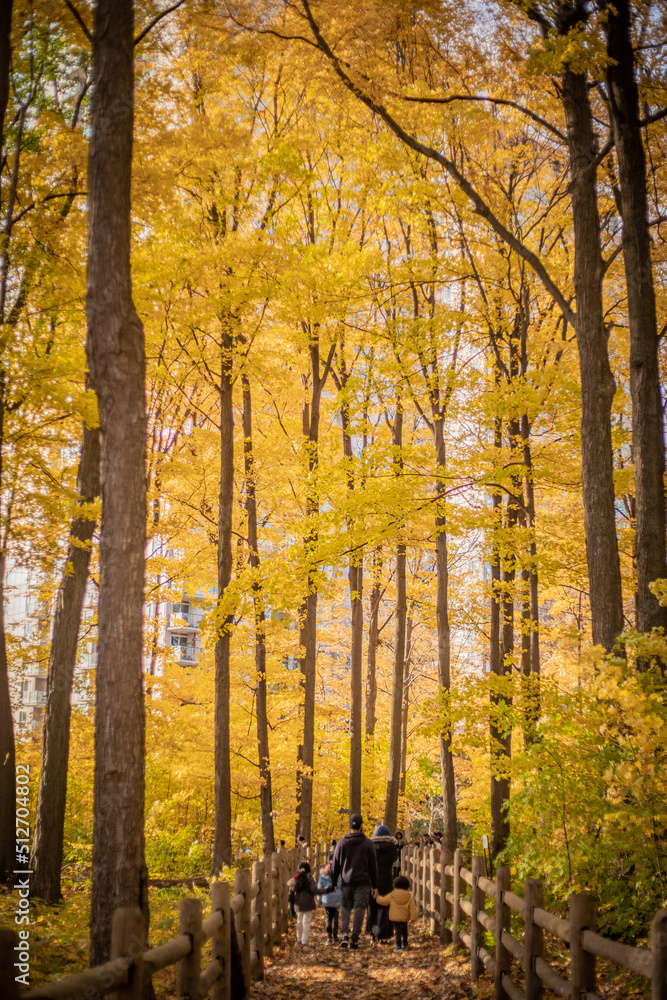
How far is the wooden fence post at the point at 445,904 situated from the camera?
9.36 m

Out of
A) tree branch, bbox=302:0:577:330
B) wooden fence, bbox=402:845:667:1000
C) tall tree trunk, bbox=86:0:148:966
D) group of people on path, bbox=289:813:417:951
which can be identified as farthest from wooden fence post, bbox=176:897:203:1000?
tree branch, bbox=302:0:577:330

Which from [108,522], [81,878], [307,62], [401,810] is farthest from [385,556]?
[401,810]

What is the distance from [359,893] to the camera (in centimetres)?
944

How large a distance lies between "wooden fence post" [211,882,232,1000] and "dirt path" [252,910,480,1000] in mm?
1354

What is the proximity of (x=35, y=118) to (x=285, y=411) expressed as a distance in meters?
11.0

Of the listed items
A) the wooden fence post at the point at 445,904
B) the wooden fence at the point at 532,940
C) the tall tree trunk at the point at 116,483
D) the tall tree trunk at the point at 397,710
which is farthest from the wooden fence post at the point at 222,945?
the tall tree trunk at the point at 397,710

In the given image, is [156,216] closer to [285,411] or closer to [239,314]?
[239,314]

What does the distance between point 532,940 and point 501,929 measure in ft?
3.56

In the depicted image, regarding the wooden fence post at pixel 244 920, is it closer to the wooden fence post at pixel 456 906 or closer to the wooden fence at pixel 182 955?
the wooden fence at pixel 182 955

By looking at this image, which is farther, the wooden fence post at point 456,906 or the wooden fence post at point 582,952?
the wooden fence post at point 456,906

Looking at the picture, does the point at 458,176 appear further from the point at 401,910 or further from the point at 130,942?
the point at 401,910

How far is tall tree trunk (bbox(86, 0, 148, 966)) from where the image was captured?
5.25m

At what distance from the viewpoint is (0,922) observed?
6.99 metres

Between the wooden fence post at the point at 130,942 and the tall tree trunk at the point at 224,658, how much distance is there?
8.42 metres
